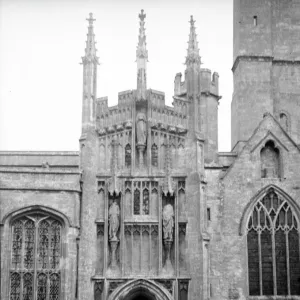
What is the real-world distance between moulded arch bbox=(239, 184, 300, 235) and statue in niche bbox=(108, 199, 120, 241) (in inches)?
221

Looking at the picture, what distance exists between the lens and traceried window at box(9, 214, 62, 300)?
30.5 m

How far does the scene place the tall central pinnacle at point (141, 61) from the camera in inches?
1309

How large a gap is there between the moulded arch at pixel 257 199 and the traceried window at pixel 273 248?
0.54 ft

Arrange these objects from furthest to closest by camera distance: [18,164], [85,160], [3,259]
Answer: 1. [18,164]
2. [85,160]
3. [3,259]

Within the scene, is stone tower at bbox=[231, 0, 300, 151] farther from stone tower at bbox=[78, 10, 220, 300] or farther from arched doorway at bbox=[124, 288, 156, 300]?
arched doorway at bbox=[124, 288, 156, 300]

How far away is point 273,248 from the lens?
32500 millimetres

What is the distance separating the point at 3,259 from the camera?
30391mm

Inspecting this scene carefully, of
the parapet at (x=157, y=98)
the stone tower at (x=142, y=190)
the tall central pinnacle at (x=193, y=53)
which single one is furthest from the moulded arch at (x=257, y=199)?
the tall central pinnacle at (x=193, y=53)

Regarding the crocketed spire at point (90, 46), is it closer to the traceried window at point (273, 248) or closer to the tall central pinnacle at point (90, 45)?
the tall central pinnacle at point (90, 45)

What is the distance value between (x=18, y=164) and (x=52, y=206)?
27.9 feet

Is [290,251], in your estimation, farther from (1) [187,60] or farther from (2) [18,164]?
(2) [18,164]


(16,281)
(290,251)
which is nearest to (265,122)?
(290,251)

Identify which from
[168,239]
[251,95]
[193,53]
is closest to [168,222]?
[168,239]

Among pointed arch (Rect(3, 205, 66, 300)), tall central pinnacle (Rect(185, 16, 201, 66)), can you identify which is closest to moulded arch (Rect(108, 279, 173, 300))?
pointed arch (Rect(3, 205, 66, 300))
